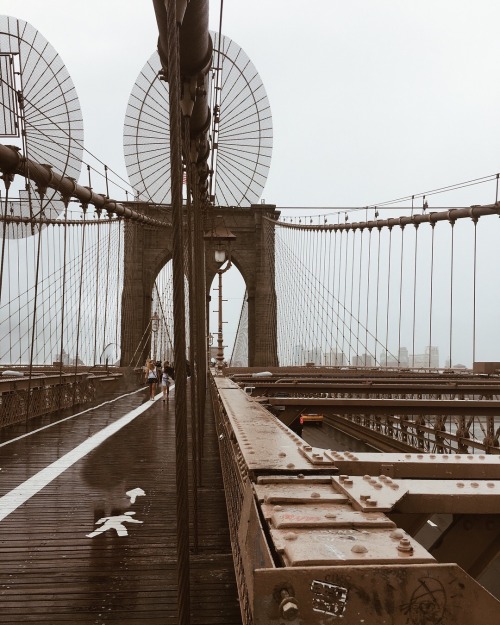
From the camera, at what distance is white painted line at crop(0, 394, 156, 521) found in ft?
20.3

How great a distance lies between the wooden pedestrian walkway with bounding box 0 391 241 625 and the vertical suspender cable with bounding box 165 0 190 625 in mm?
1479

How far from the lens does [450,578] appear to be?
1.31m

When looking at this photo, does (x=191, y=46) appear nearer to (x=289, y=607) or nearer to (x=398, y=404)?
(x=289, y=607)

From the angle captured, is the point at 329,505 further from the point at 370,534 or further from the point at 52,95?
the point at 52,95

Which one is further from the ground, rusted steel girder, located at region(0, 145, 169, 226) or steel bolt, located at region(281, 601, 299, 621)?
rusted steel girder, located at region(0, 145, 169, 226)

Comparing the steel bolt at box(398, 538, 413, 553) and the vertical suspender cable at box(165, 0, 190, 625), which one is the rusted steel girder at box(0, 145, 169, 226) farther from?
the steel bolt at box(398, 538, 413, 553)

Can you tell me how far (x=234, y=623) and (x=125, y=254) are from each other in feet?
121

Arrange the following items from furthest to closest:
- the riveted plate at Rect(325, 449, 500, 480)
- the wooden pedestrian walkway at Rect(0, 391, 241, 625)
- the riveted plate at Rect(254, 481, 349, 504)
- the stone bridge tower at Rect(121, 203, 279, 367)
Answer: the stone bridge tower at Rect(121, 203, 279, 367), the wooden pedestrian walkway at Rect(0, 391, 241, 625), the riveted plate at Rect(325, 449, 500, 480), the riveted plate at Rect(254, 481, 349, 504)

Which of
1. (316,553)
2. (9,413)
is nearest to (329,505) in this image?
(316,553)

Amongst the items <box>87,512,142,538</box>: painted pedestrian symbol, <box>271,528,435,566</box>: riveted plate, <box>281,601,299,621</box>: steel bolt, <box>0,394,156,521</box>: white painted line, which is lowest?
<box>0,394,156,521</box>: white painted line

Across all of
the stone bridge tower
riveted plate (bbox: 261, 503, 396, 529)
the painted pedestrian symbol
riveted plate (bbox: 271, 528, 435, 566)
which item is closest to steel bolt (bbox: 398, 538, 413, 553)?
riveted plate (bbox: 271, 528, 435, 566)

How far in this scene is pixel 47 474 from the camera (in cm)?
770

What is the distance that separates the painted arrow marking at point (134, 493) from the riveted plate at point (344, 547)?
516cm

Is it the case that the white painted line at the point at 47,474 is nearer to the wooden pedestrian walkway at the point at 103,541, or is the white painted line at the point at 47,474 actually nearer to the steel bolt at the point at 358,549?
the wooden pedestrian walkway at the point at 103,541
